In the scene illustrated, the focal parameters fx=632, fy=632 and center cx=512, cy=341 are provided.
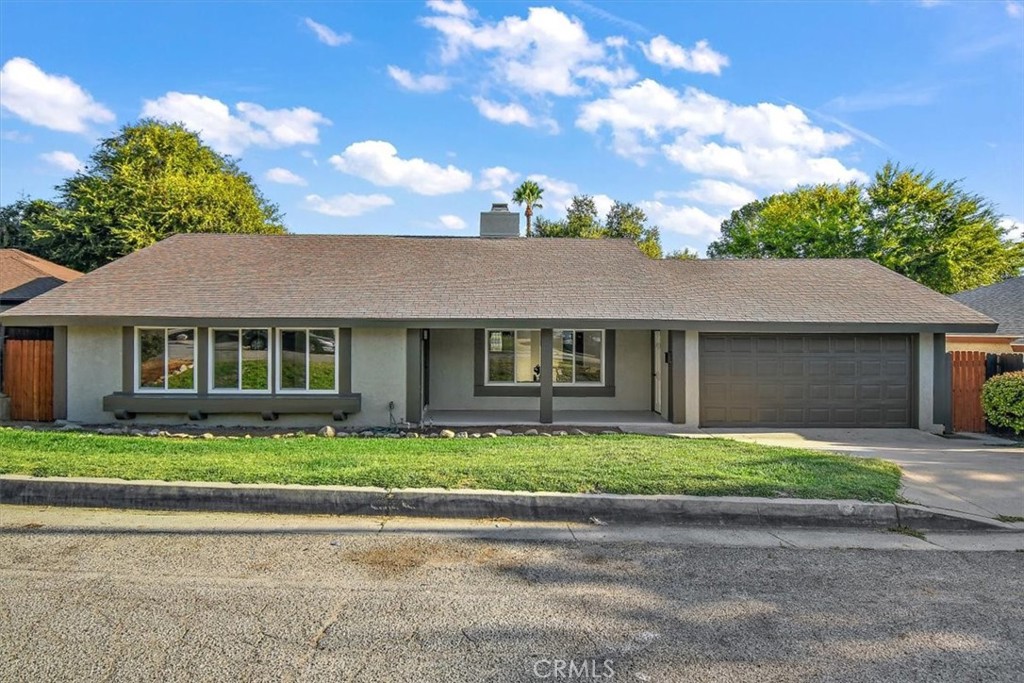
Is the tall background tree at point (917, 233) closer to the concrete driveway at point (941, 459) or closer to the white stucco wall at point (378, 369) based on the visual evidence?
the concrete driveway at point (941, 459)

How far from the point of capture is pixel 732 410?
42.3ft

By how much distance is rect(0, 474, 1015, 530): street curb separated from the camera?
618 cm

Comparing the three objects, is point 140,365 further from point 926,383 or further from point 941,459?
point 926,383

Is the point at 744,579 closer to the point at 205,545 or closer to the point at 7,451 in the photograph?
the point at 205,545

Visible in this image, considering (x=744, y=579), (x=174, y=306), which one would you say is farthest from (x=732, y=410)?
(x=174, y=306)

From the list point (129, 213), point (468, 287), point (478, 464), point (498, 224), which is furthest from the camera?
point (129, 213)

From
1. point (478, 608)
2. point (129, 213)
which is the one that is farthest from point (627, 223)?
point (478, 608)

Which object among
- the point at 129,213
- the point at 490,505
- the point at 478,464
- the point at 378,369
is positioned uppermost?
the point at 129,213

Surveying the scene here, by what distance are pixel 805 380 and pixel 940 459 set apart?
149 inches

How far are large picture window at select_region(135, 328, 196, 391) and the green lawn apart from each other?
2569 mm

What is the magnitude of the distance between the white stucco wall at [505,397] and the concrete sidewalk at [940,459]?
2.71 meters

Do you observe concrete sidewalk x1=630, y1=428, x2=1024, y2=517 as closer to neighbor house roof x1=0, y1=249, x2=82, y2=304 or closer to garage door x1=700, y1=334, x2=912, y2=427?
garage door x1=700, y1=334, x2=912, y2=427

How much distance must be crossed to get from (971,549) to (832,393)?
7.76 m

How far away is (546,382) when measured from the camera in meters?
12.7
